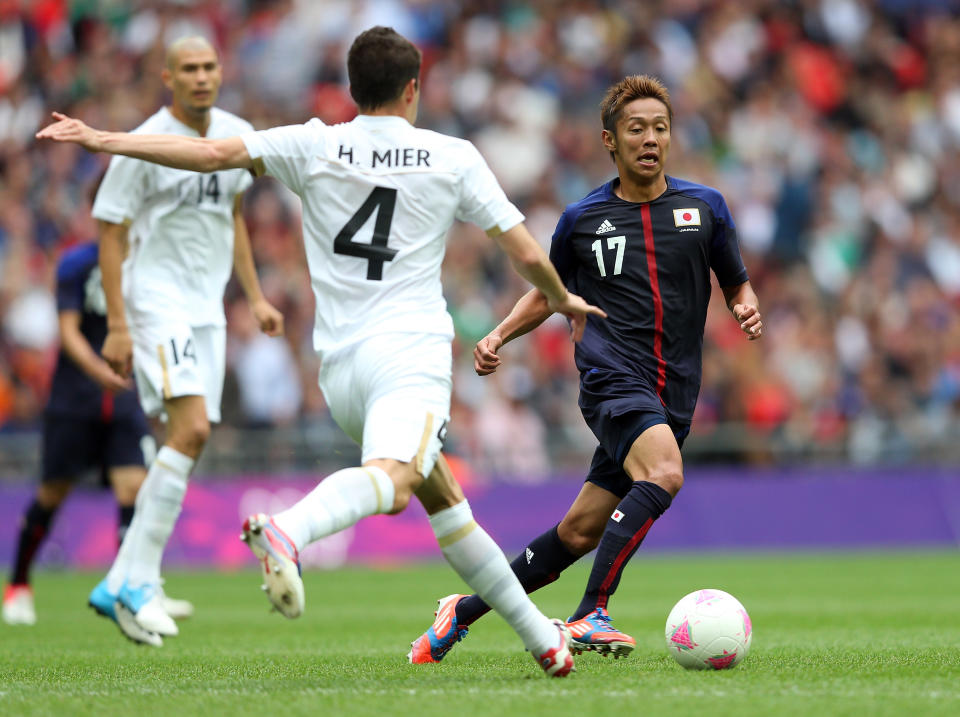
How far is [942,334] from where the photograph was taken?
1834 centimetres

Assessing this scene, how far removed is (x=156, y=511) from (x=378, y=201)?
2851 mm

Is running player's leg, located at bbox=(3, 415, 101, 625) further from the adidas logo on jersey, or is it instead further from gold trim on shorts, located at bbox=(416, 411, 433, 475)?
gold trim on shorts, located at bbox=(416, 411, 433, 475)

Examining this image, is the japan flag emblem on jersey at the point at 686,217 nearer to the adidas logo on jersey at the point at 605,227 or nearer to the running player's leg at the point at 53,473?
the adidas logo on jersey at the point at 605,227

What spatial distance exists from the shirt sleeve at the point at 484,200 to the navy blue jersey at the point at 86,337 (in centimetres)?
484

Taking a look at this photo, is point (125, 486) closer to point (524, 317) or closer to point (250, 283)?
point (250, 283)

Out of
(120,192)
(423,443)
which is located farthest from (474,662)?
(120,192)

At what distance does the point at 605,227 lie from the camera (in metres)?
6.95

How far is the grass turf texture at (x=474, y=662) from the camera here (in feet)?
16.1

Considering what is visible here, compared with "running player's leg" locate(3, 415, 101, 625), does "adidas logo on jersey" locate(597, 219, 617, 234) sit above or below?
above

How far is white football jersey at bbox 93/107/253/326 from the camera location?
778 centimetres

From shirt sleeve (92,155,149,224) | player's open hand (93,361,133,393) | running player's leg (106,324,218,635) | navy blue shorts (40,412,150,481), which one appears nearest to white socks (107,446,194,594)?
running player's leg (106,324,218,635)

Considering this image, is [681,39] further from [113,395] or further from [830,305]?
[113,395]

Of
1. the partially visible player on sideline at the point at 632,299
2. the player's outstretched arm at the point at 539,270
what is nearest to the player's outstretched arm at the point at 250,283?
the partially visible player on sideline at the point at 632,299

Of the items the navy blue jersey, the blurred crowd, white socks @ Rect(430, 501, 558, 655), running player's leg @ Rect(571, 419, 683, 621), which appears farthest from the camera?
the blurred crowd
